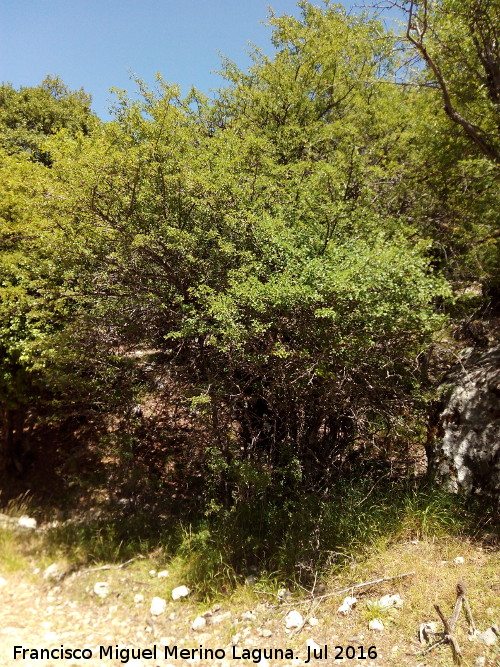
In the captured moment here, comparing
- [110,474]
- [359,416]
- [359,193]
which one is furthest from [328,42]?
[110,474]

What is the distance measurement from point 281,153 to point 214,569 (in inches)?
227

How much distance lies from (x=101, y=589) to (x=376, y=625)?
9.89 ft

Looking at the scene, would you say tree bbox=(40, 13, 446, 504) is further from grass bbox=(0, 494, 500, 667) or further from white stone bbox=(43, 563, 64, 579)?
white stone bbox=(43, 563, 64, 579)

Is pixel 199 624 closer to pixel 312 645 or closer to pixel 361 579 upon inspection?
pixel 312 645

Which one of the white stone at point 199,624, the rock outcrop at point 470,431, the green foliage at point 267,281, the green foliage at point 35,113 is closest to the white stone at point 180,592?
the green foliage at point 267,281

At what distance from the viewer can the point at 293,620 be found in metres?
3.53

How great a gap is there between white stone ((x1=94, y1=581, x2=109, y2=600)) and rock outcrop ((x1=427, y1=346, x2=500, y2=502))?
3861 millimetres

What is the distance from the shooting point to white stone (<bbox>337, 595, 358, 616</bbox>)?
3.47 m

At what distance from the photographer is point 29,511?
661cm

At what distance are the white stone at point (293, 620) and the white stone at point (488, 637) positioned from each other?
1.36m

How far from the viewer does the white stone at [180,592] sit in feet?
13.8

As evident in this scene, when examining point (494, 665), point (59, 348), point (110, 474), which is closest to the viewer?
point (494, 665)

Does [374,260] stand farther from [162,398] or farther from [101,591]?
[101,591]

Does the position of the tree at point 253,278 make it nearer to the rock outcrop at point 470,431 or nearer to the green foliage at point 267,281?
the green foliage at point 267,281
